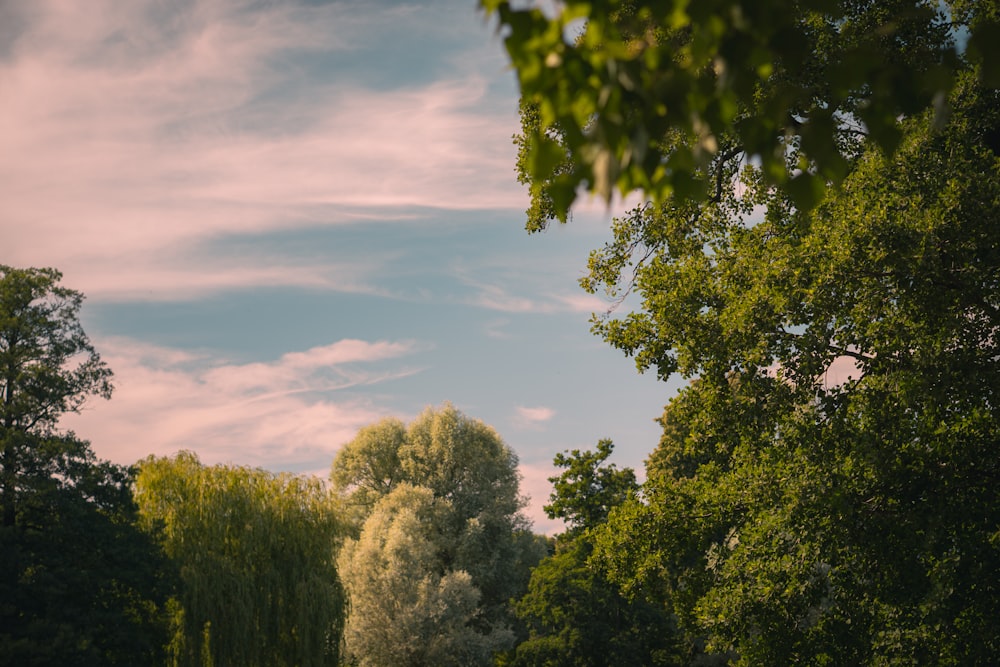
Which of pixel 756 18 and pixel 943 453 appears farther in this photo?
pixel 943 453

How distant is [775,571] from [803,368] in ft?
10.2

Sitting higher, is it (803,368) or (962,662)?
(803,368)

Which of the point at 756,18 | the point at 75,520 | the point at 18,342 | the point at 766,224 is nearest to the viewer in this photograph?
the point at 756,18

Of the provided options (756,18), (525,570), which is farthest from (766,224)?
(525,570)

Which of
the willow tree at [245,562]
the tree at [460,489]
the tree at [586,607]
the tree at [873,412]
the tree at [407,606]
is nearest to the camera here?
the tree at [873,412]

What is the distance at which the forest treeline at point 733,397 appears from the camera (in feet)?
14.3

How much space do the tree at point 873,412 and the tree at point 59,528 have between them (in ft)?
54.3

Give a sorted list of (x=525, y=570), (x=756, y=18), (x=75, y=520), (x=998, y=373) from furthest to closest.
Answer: (x=525, y=570) < (x=75, y=520) < (x=998, y=373) < (x=756, y=18)

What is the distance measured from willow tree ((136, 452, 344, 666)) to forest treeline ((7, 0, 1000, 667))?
101mm

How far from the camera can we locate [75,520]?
2516 centimetres

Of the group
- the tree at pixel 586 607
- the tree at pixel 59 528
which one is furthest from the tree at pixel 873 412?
the tree at pixel 586 607

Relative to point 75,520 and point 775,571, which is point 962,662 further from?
point 75,520

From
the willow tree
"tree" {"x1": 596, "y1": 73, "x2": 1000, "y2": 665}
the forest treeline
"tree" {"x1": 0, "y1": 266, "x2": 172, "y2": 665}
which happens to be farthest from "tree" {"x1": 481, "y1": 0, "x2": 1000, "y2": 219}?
the willow tree

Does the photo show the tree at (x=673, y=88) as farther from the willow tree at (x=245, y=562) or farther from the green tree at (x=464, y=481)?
the green tree at (x=464, y=481)
